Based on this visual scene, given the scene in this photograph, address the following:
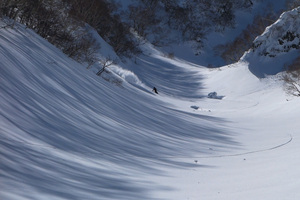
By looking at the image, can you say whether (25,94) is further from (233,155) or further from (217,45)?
(217,45)

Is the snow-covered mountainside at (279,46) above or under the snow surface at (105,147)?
above

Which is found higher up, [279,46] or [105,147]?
[279,46]

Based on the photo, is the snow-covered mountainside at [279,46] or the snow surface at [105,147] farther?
the snow-covered mountainside at [279,46]

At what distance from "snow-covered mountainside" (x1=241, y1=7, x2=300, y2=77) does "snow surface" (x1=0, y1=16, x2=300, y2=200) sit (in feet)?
52.9

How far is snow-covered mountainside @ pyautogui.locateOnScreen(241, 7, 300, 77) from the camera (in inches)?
1148

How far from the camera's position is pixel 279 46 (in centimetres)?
2970

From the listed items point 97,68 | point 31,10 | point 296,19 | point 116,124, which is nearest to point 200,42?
point 296,19

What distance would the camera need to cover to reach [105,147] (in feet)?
22.2

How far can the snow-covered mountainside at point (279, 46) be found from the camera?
29.2 meters

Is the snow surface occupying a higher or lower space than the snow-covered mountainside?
lower

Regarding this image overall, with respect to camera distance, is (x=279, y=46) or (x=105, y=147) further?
(x=279, y=46)

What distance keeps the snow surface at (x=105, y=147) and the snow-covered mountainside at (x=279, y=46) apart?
635 inches

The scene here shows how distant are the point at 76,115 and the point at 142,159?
78.1 inches

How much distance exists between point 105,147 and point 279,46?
84.7 feet
